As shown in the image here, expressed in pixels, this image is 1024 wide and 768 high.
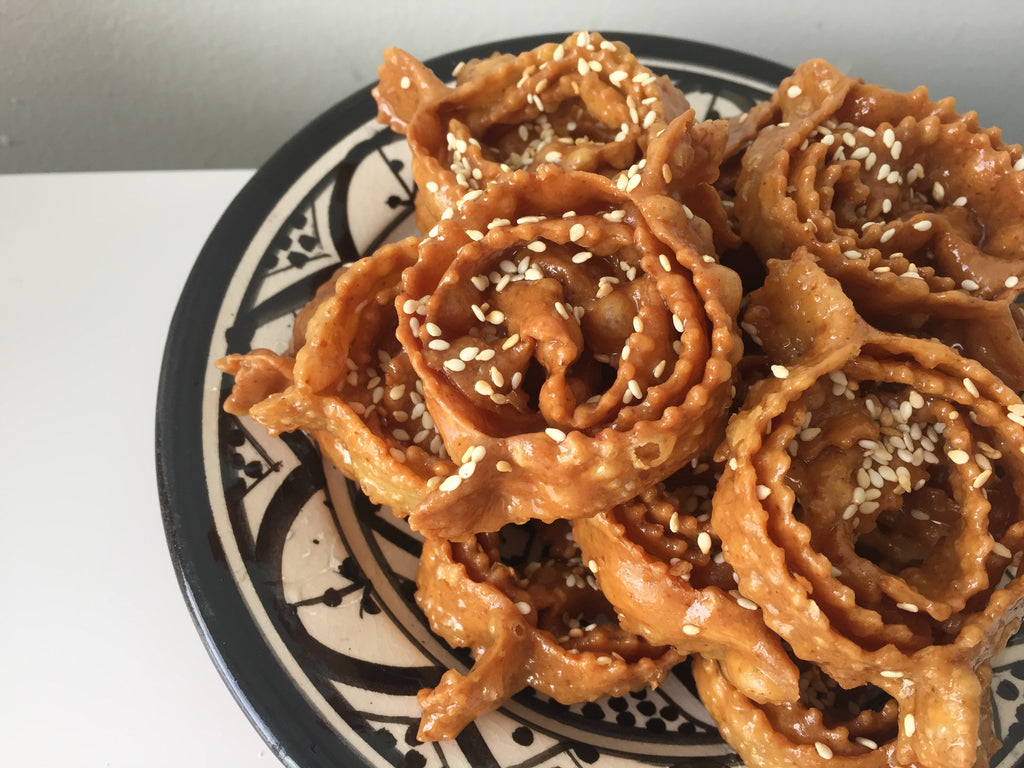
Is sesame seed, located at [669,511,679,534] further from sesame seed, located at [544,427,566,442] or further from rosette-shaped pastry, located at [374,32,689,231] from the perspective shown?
rosette-shaped pastry, located at [374,32,689,231]

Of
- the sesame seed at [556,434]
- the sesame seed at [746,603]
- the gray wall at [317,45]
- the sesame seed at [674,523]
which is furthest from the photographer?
the gray wall at [317,45]

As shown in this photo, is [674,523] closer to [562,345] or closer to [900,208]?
[562,345]

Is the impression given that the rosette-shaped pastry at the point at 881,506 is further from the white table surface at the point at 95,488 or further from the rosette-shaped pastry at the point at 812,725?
the white table surface at the point at 95,488

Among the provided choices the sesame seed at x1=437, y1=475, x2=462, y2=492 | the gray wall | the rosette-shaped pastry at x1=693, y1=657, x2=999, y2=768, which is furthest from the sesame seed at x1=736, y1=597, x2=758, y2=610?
the gray wall

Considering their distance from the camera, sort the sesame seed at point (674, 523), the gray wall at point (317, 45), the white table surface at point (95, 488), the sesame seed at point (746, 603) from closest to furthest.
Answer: the sesame seed at point (746, 603) → the sesame seed at point (674, 523) → the white table surface at point (95, 488) → the gray wall at point (317, 45)

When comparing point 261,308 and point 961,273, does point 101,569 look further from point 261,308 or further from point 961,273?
point 961,273

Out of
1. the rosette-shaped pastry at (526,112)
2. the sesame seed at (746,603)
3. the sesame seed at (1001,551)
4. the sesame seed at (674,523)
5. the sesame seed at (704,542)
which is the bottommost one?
the sesame seed at (1001,551)

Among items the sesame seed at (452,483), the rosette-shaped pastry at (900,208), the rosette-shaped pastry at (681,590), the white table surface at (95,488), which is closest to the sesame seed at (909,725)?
the rosette-shaped pastry at (681,590)
